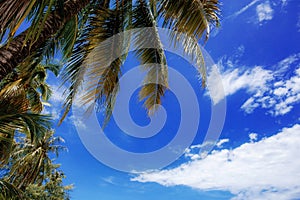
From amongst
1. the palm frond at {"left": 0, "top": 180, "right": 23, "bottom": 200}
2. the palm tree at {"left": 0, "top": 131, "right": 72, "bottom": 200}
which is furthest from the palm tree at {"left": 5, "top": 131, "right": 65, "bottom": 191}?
the palm frond at {"left": 0, "top": 180, "right": 23, "bottom": 200}

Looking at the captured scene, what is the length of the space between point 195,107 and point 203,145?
262 cm

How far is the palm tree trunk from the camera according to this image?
176 inches

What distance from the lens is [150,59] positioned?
25.4ft

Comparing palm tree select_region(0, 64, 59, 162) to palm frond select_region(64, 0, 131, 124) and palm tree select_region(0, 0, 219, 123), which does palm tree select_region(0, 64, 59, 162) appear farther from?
palm frond select_region(64, 0, 131, 124)

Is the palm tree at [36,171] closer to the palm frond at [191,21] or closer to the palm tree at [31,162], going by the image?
the palm tree at [31,162]

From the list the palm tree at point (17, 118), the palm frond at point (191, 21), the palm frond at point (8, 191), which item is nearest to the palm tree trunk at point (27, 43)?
the palm tree at point (17, 118)

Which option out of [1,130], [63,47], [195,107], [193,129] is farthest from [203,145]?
[1,130]

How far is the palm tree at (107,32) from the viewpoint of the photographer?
5012 mm

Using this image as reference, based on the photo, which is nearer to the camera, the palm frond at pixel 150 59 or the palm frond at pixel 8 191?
the palm frond at pixel 8 191

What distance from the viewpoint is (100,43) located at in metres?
6.42

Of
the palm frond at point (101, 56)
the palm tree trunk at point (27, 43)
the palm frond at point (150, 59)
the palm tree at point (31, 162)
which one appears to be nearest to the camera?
the palm tree trunk at point (27, 43)

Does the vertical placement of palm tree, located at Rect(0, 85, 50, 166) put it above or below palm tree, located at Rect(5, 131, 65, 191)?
below

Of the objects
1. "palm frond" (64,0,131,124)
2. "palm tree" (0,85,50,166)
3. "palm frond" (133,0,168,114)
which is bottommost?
"palm tree" (0,85,50,166)

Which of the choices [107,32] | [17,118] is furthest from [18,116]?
Result: [107,32]
